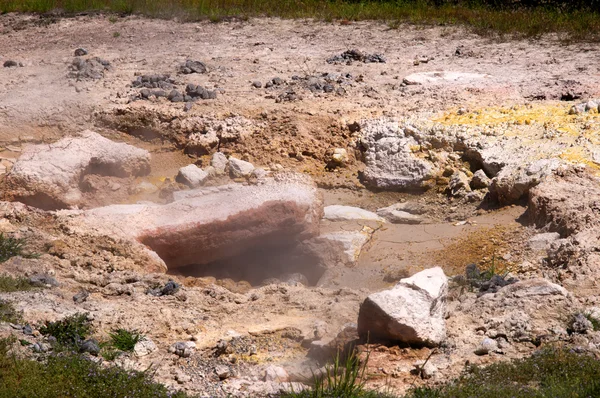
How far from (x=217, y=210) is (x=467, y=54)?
479 centimetres

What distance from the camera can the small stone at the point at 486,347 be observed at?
4.79 meters

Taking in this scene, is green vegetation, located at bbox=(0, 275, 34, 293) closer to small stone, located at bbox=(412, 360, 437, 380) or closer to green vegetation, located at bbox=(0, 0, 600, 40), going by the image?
small stone, located at bbox=(412, 360, 437, 380)

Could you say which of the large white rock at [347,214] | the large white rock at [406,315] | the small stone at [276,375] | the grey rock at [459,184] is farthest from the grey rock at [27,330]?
the grey rock at [459,184]

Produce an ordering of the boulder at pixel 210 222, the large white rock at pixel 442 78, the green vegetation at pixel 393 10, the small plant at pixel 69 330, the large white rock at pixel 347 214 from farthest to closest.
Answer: the green vegetation at pixel 393 10
the large white rock at pixel 442 78
the large white rock at pixel 347 214
the boulder at pixel 210 222
the small plant at pixel 69 330

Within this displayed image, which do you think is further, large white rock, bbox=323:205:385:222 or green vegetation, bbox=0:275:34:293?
large white rock, bbox=323:205:385:222

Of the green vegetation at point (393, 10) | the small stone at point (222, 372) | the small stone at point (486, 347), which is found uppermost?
the green vegetation at point (393, 10)

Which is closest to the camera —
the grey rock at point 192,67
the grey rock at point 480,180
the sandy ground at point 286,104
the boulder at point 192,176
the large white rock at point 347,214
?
the sandy ground at point 286,104

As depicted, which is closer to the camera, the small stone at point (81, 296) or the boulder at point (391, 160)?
the small stone at point (81, 296)

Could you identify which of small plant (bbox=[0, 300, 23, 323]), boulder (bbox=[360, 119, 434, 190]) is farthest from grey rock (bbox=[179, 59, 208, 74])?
small plant (bbox=[0, 300, 23, 323])

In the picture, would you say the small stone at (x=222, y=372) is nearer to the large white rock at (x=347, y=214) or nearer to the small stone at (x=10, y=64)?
the large white rock at (x=347, y=214)

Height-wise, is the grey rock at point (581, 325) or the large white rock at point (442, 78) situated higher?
the large white rock at point (442, 78)

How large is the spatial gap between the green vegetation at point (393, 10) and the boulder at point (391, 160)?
3.53 metres

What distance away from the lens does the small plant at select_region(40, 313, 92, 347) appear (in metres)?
4.66

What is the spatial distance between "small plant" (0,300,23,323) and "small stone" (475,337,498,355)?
2.63m
